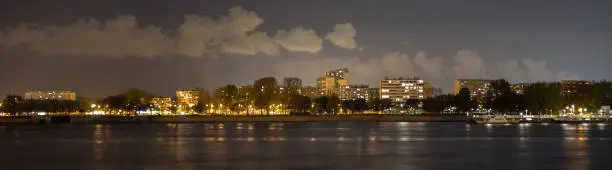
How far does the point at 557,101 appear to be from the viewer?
412ft

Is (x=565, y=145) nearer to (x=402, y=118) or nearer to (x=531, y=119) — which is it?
(x=531, y=119)

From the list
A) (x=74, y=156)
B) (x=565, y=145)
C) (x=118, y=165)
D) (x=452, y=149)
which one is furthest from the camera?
(x=565, y=145)

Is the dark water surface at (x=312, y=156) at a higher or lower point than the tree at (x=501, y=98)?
lower

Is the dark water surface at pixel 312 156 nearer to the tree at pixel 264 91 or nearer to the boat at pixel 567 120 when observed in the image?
the boat at pixel 567 120

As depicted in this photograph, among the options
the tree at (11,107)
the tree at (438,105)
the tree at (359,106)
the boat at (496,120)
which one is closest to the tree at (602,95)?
the boat at (496,120)

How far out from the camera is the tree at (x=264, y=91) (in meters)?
149

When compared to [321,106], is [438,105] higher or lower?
lower

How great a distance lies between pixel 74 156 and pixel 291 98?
395 feet

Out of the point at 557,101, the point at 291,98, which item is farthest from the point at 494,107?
the point at 291,98

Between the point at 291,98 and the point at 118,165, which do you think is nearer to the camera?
the point at 118,165

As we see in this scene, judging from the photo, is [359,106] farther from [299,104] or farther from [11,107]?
[11,107]

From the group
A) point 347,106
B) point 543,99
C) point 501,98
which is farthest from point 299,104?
point 543,99

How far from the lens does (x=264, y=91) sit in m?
158

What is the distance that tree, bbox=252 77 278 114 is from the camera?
148750 mm
